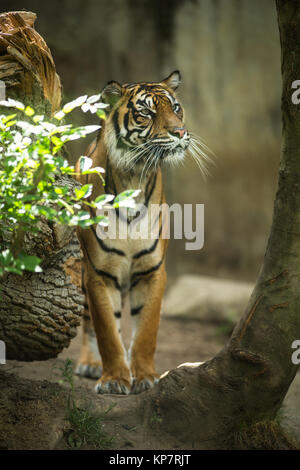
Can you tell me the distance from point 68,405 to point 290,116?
6.29ft

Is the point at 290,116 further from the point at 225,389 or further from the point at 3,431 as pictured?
the point at 3,431

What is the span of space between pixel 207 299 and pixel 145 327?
3339 mm

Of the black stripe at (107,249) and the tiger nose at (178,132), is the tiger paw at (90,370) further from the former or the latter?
the tiger nose at (178,132)

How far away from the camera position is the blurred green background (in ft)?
23.4

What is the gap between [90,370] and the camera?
13.9ft

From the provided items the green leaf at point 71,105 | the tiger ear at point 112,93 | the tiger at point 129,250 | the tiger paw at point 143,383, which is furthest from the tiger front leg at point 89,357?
the green leaf at point 71,105

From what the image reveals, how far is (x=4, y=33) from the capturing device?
326 centimetres

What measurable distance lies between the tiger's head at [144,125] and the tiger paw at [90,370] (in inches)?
63.0

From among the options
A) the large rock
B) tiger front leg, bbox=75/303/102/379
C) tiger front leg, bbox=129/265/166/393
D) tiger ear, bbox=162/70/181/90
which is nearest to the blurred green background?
the large rock

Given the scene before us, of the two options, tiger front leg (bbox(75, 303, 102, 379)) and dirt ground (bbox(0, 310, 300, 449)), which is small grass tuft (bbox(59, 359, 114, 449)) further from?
tiger front leg (bbox(75, 303, 102, 379))

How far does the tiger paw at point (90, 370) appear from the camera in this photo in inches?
167

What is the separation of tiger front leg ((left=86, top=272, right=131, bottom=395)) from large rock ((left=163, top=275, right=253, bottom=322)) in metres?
3.24

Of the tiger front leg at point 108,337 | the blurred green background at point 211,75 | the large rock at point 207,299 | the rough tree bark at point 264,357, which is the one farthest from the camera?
the blurred green background at point 211,75
